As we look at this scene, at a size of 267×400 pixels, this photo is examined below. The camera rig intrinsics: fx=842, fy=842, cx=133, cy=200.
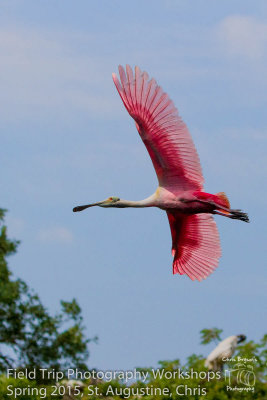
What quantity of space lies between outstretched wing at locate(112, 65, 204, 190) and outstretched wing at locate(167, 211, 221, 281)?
2.53ft

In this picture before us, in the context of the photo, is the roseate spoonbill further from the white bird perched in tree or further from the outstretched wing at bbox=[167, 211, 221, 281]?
the white bird perched in tree

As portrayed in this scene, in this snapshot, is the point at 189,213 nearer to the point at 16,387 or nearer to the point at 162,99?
the point at 162,99

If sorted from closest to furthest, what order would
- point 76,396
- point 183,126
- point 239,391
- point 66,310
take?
point 239,391 → point 183,126 → point 76,396 → point 66,310

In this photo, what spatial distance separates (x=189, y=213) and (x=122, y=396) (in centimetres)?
214

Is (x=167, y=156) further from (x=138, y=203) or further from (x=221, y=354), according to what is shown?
(x=221, y=354)

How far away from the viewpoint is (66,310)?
1469 centimetres

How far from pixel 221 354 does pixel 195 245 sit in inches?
67.4

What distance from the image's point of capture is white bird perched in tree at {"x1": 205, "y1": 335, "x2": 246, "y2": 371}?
27.7ft

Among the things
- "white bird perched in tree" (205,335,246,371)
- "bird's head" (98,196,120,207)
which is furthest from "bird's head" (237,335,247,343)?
"bird's head" (98,196,120,207)

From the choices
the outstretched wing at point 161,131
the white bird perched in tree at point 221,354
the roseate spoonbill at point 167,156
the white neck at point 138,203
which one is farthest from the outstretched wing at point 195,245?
the white bird perched in tree at point 221,354

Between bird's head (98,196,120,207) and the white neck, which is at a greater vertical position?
bird's head (98,196,120,207)

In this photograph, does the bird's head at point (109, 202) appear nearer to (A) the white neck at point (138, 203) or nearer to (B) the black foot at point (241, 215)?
(A) the white neck at point (138, 203)

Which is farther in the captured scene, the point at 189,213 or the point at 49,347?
the point at 49,347

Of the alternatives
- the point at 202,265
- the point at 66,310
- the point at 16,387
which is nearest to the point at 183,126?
the point at 202,265
